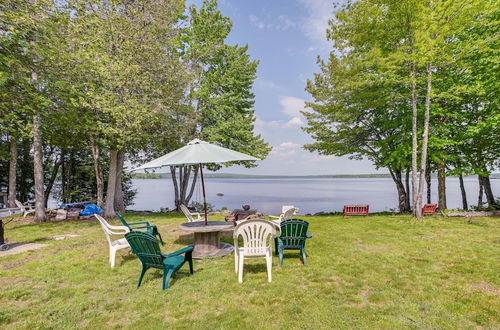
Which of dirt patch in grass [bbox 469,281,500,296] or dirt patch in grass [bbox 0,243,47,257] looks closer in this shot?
dirt patch in grass [bbox 469,281,500,296]

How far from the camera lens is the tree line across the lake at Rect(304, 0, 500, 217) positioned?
9781 mm

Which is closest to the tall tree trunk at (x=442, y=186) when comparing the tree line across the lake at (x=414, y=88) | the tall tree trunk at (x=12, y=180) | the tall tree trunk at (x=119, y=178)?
Answer: the tree line across the lake at (x=414, y=88)

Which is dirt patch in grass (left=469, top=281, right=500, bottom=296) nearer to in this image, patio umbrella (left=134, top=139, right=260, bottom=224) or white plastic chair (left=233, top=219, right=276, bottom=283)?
white plastic chair (left=233, top=219, right=276, bottom=283)

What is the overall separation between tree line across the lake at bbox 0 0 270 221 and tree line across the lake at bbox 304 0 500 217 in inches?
223

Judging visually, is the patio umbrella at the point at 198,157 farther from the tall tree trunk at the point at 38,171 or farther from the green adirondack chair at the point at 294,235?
the tall tree trunk at the point at 38,171

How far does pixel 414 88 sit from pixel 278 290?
11021mm

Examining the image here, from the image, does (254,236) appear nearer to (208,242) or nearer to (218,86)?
(208,242)

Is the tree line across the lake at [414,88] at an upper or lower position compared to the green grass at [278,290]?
upper

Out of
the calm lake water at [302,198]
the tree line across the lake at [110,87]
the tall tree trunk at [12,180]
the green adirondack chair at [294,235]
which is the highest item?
the tree line across the lake at [110,87]

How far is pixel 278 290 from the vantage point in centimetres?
407

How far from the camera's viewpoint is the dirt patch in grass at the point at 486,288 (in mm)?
3853

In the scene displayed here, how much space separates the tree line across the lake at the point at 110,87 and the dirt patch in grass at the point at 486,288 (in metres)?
9.67

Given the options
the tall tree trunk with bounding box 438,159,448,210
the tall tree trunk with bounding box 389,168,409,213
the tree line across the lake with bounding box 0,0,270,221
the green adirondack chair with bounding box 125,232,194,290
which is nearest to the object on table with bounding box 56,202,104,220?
the tree line across the lake with bounding box 0,0,270,221

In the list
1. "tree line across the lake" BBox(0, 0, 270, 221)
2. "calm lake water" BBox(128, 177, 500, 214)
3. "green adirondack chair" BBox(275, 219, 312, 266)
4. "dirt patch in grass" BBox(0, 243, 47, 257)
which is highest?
"tree line across the lake" BBox(0, 0, 270, 221)
